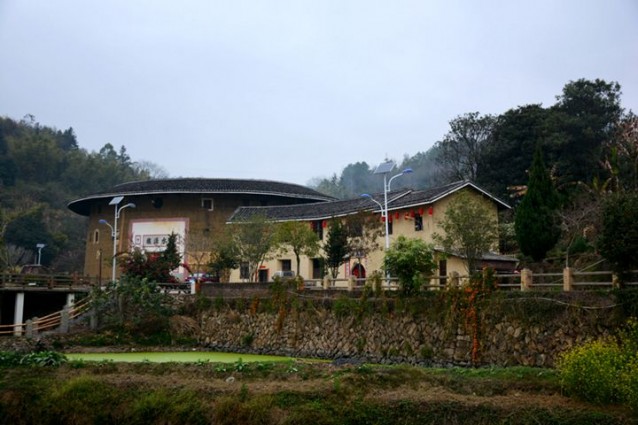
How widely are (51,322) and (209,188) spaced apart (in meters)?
19.2

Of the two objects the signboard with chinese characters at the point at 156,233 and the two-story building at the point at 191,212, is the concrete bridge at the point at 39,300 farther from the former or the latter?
the signboard with chinese characters at the point at 156,233

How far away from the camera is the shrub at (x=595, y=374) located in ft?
38.4

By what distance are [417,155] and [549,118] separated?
66360 mm

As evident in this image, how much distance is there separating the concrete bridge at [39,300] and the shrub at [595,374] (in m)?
22.9

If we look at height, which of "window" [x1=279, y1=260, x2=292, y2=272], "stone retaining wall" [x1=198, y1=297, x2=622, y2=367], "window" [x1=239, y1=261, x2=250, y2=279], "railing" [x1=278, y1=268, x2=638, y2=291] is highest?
"window" [x1=279, y1=260, x2=292, y2=272]

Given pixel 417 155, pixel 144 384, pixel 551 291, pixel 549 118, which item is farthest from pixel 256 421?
pixel 417 155

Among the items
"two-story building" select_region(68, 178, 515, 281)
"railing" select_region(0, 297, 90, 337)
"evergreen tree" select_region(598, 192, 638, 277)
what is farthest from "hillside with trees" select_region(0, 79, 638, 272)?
"railing" select_region(0, 297, 90, 337)

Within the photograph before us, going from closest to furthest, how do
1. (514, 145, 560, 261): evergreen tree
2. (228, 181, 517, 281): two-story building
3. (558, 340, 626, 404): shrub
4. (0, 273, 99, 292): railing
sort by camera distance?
(558, 340, 626, 404): shrub < (514, 145, 560, 261): evergreen tree < (0, 273, 99, 292): railing < (228, 181, 517, 281): two-story building

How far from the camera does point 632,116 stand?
40.1 meters

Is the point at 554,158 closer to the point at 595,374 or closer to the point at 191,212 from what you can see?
the point at 191,212

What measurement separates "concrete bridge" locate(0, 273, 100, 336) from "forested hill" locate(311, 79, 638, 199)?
25.4 meters

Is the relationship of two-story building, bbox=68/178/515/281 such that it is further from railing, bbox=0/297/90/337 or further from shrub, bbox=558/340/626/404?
shrub, bbox=558/340/626/404

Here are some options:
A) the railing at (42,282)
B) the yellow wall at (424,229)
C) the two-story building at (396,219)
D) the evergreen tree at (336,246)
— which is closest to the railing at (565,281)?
the two-story building at (396,219)

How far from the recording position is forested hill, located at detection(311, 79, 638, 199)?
130ft
